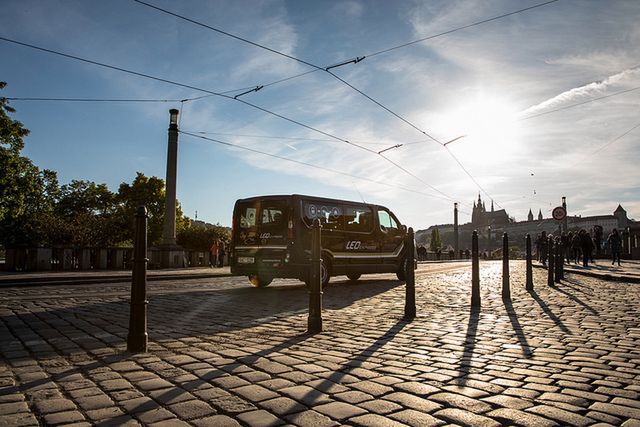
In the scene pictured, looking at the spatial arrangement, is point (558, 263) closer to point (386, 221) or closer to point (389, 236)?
point (389, 236)

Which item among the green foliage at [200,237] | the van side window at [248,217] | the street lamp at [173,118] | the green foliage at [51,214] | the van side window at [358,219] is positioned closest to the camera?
the van side window at [248,217]

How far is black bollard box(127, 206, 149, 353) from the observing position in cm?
386

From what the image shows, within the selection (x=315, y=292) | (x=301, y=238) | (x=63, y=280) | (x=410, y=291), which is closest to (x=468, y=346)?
(x=315, y=292)

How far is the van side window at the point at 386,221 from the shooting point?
12836 mm

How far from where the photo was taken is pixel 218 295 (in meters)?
9.05

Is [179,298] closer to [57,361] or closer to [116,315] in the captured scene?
[116,315]

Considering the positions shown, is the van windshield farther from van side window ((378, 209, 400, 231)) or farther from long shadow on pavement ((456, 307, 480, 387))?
long shadow on pavement ((456, 307, 480, 387))

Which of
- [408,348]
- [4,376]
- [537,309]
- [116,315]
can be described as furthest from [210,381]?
[537,309]

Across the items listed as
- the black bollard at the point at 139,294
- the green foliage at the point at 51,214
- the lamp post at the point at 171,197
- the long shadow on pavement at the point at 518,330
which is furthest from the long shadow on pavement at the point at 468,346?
the lamp post at the point at 171,197

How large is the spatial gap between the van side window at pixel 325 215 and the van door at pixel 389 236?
1737 mm

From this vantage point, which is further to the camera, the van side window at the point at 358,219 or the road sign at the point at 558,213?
the road sign at the point at 558,213

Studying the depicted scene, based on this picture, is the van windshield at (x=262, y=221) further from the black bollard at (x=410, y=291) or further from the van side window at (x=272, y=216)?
the black bollard at (x=410, y=291)

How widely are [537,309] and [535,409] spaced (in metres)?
4.72

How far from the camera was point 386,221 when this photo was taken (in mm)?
13055
